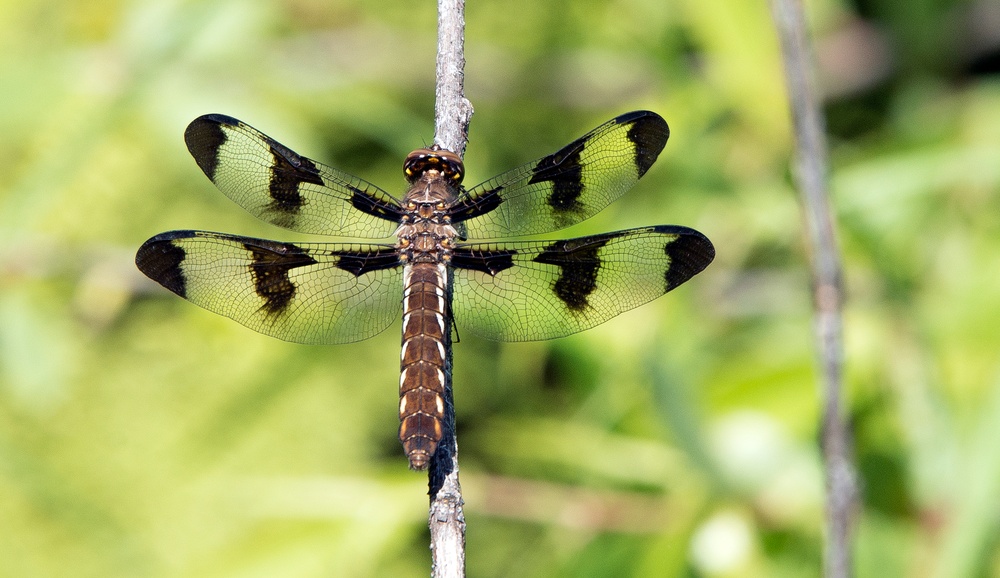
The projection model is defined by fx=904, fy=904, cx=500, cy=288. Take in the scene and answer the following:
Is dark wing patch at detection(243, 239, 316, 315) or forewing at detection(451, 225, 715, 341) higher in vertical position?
dark wing patch at detection(243, 239, 316, 315)

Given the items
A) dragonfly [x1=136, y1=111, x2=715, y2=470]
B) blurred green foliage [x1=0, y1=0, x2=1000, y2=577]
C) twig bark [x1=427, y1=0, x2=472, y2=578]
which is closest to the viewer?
twig bark [x1=427, y1=0, x2=472, y2=578]

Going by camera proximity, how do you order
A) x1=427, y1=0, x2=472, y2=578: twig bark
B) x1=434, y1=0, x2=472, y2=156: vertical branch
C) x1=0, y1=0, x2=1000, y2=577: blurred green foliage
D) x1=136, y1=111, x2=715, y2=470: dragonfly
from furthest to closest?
1. x1=0, y1=0, x2=1000, y2=577: blurred green foliage
2. x1=136, y1=111, x2=715, y2=470: dragonfly
3. x1=434, y1=0, x2=472, y2=156: vertical branch
4. x1=427, y1=0, x2=472, y2=578: twig bark

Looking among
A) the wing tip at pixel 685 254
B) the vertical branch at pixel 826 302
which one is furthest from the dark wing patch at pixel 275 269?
the vertical branch at pixel 826 302

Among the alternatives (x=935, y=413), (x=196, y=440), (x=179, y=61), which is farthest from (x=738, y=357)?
(x=179, y=61)

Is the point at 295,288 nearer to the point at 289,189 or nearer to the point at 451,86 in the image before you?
the point at 289,189

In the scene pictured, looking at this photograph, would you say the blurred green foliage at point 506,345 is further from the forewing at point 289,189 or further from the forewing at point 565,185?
the forewing at point 289,189

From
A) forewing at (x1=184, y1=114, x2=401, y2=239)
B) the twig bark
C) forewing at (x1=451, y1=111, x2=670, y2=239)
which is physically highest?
forewing at (x1=184, y1=114, x2=401, y2=239)

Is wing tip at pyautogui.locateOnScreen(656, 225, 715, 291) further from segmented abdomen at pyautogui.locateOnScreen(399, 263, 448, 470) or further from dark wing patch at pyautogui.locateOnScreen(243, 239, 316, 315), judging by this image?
dark wing patch at pyautogui.locateOnScreen(243, 239, 316, 315)

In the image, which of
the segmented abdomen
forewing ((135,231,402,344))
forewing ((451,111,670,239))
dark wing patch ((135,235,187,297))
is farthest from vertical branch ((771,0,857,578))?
dark wing patch ((135,235,187,297))
